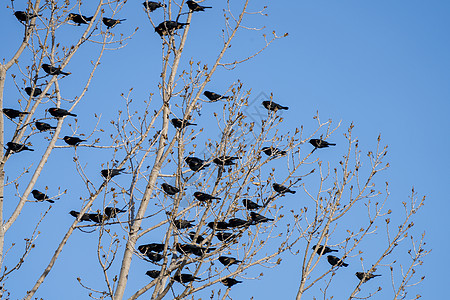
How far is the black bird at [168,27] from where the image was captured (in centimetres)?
990

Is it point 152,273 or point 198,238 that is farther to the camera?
point 152,273

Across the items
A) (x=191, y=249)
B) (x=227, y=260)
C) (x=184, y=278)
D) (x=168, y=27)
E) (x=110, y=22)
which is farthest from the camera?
(x=110, y=22)

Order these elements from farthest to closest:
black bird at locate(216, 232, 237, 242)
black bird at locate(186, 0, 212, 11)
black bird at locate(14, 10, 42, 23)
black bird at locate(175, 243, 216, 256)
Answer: black bird at locate(186, 0, 212, 11) → black bird at locate(14, 10, 42, 23) → black bird at locate(216, 232, 237, 242) → black bird at locate(175, 243, 216, 256)

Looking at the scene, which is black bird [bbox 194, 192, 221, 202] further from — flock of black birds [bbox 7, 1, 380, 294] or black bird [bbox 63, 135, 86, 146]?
black bird [bbox 63, 135, 86, 146]

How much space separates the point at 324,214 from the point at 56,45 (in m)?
4.84

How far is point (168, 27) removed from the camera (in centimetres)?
1002

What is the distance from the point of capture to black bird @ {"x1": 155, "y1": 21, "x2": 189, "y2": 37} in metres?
9.90

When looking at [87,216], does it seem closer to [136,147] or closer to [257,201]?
[136,147]

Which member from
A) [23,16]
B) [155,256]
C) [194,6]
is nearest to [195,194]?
[155,256]

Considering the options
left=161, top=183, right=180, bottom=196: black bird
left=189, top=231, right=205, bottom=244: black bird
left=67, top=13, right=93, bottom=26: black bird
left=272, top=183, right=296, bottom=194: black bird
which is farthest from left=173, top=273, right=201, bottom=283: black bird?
left=67, top=13, right=93, bottom=26: black bird

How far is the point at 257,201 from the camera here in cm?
871

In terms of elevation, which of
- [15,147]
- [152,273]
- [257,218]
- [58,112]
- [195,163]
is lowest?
[152,273]

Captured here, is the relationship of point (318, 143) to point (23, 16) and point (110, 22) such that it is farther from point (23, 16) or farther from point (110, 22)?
point (23, 16)

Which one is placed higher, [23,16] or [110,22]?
[110,22]
